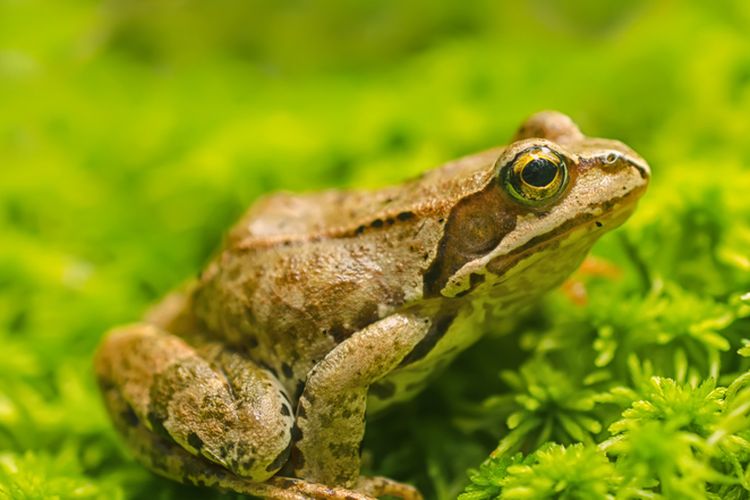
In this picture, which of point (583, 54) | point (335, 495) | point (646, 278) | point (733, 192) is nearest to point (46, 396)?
point (335, 495)

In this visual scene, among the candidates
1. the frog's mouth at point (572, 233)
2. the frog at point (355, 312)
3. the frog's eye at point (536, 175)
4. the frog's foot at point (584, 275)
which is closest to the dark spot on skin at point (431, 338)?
the frog at point (355, 312)

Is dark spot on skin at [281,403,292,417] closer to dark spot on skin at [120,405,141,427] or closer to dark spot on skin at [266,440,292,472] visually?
dark spot on skin at [266,440,292,472]

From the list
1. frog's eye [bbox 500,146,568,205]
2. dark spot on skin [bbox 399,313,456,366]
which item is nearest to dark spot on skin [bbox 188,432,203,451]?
dark spot on skin [bbox 399,313,456,366]

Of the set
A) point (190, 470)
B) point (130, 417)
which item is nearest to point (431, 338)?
point (190, 470)

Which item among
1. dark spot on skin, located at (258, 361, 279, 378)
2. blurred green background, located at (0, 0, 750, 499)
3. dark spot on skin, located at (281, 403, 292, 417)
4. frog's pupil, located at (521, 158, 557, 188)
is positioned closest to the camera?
frog's pupil, located at (521, 158, 557, 188)

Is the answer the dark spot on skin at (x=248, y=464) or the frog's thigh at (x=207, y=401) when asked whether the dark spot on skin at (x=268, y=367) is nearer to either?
the frog's thigh at (x=207, y=401)

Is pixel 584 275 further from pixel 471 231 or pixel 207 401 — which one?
pixel 207 401

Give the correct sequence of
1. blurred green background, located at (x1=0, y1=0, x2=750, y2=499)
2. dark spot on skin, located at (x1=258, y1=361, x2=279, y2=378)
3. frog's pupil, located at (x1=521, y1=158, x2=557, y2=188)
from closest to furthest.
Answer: frog's pupil, located at (x1=521, y1=158, x2=557, y2=188) < dark spot on skin, located at (x1=258, y1=361, x2=279, y2=378) < blurred green background, located at (x1=0, y1=0, x2=750, y2=499)
